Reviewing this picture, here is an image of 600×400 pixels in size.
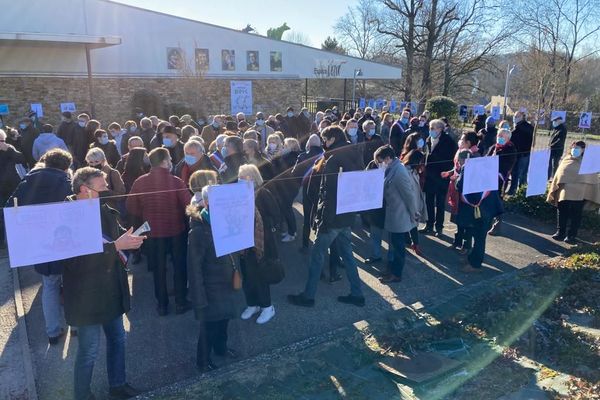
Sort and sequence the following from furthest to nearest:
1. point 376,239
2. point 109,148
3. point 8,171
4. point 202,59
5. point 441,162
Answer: point 202,59 → point 109,148 → point 441,162 → point 8,171 → point 376,239

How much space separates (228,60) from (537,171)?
68.4 feet

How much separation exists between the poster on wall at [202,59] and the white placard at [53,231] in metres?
21.3

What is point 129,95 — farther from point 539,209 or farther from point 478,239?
point 478,239

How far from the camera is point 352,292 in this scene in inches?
224

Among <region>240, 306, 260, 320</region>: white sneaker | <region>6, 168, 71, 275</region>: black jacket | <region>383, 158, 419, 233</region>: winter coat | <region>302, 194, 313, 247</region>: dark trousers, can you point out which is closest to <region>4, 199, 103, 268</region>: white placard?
<region>6, 168, 71, 275</region>: black jacket

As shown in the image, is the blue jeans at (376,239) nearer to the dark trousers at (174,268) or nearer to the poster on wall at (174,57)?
the dark trousers at (174,268)

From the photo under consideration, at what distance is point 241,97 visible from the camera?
959 inches

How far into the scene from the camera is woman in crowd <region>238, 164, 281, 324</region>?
15.1ft

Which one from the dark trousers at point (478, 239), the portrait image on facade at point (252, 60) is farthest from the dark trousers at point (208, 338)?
the portrait image on facade at point (252, 60)

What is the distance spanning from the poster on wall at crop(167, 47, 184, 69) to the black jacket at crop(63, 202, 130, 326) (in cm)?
2129

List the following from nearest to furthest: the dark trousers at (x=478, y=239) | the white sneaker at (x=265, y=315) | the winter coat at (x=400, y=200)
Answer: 1. the white sneaker at (x=265, y=315)
2. the winter coat at (x=400, y=200)
3. the dark trousers at (x=478, y=239)

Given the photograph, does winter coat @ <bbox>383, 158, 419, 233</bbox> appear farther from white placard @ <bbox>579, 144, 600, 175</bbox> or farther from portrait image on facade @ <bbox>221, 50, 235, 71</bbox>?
portrait image on facade @ <bbox>221, 50, 235, 71</bbox>

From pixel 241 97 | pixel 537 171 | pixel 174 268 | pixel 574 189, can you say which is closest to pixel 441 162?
pixel 537 171

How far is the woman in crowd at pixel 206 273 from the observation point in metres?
4.04
